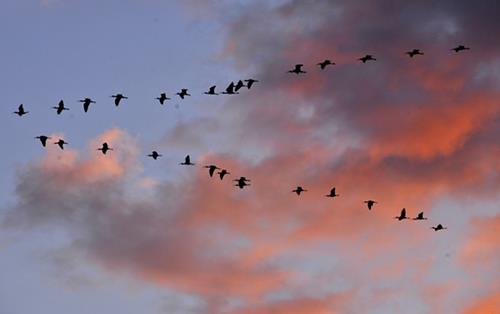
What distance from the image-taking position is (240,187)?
169125mm

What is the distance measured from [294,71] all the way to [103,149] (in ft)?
82.3

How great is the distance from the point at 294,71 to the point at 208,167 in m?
22.2

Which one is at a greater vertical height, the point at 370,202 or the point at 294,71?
the point at 294,71

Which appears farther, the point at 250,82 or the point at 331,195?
the point at 331,195

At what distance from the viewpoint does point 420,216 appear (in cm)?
17100

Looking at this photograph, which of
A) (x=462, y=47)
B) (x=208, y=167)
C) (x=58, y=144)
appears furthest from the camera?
(x=208, y=167)

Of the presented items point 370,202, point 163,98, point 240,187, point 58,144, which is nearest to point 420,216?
point 370,202

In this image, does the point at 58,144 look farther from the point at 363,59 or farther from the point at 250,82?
the point at 363,59

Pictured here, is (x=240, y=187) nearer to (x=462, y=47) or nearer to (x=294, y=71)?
(x=294, y=71)

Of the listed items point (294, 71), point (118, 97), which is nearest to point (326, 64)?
point (294, 71)

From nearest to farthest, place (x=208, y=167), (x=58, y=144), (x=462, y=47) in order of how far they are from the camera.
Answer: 1. (x=462, y=47)
2. (x=58, y=144)
3. (x=208, y=167)

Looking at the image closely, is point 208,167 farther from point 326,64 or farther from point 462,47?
point 462,47

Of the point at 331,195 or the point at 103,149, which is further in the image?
the point at 331,195

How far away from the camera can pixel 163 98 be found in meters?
162
